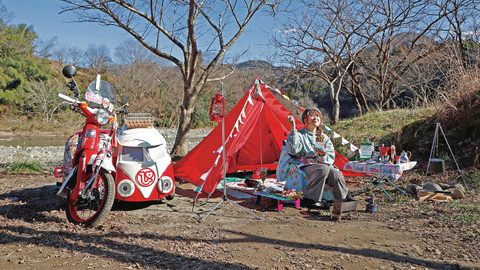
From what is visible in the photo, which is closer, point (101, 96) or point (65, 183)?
point (65, 183)

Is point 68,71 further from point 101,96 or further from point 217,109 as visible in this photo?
point 217,109

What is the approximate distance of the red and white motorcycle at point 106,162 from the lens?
3.46 meters

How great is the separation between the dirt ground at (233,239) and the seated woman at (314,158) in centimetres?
25

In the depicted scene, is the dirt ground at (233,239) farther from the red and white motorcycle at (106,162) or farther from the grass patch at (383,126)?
the grass patch at (383,126)

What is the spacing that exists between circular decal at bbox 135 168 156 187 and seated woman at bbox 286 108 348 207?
153 centimetres

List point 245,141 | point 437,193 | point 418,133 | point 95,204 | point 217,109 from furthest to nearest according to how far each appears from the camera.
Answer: point 418,133 → point 245,141 → point 437,193 → point 217,109 → point 95,204

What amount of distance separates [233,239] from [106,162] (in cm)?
134

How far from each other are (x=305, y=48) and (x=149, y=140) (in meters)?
8.99

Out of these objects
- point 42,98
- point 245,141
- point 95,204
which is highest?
point 42,98

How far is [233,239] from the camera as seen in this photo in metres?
3.18

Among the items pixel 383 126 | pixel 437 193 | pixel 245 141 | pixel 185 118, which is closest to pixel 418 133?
pixel 383 126

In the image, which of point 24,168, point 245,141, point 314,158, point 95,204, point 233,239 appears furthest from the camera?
point 24,168

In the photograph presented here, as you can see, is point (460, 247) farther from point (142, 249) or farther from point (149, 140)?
point (149, 140)

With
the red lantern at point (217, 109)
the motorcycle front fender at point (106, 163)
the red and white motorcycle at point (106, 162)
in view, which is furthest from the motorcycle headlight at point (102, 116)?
the red lantern at point (217, 109)
